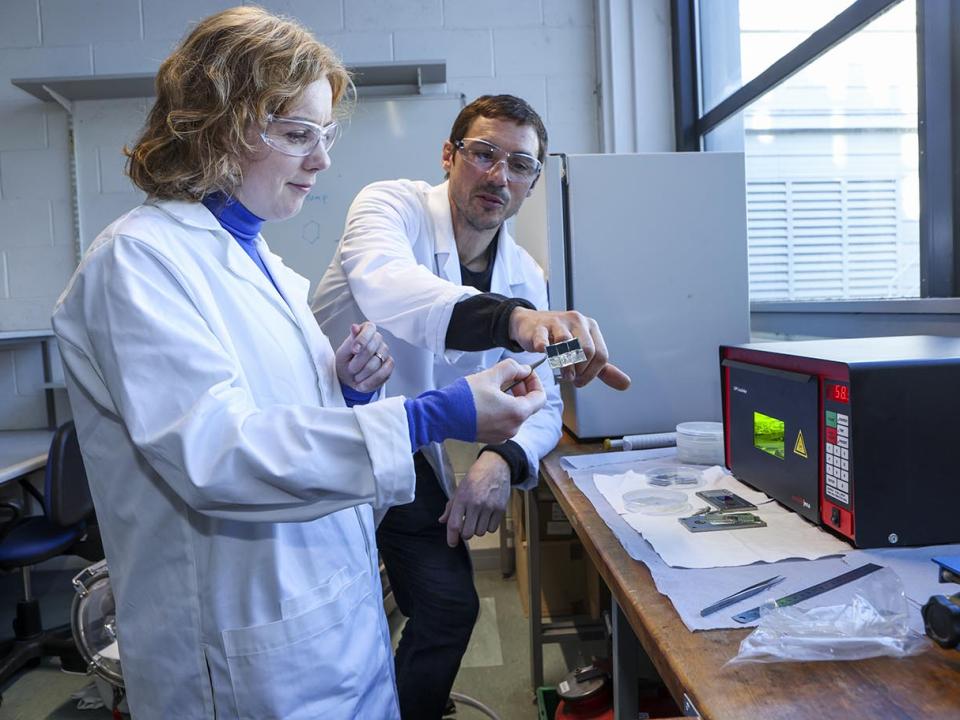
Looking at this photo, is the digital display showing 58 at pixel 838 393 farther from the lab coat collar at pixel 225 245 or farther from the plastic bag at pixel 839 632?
the lab coat collar at pixel 225 245

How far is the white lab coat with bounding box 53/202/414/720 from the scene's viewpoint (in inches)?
27.4

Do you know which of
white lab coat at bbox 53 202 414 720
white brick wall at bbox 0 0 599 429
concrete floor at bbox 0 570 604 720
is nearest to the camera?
white lab coat at bbox 53 202 414 720

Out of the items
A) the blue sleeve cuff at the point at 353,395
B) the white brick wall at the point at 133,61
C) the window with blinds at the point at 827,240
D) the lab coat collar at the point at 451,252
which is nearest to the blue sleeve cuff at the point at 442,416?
the blue sleeve cuff at the point at 353,395

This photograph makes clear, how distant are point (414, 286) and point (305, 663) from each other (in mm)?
652

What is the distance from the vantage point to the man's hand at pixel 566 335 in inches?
41.2

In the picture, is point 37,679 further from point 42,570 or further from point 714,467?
point 714,467

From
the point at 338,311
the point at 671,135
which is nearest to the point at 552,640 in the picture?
the point at 338,311

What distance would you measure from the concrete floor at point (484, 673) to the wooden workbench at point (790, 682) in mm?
1409

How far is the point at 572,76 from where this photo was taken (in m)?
2.94

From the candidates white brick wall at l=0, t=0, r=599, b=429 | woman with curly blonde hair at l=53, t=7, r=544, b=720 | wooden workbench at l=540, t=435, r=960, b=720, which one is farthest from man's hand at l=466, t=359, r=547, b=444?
white brick wall at l=0, t=0, r=599, b=429

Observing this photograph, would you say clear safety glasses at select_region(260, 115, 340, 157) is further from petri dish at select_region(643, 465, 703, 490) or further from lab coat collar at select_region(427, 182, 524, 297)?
petri dish at select_region(643, 465, 703, 490)

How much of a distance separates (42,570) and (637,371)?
2.76m

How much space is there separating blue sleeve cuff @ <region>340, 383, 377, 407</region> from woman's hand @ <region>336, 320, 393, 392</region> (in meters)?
0.02

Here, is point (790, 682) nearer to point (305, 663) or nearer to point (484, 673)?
point (305, 663)
